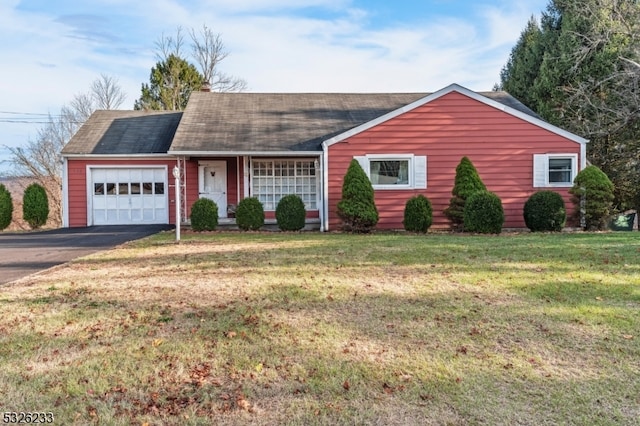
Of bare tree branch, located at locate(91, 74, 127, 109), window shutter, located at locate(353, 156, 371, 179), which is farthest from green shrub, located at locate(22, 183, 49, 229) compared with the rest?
bare tree branch, located at locate(91, 74, 127, 109)

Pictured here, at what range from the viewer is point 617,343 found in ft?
11.4

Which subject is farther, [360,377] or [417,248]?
[417,248]

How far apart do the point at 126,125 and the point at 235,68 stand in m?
17.3

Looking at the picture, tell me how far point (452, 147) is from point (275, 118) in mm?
6491

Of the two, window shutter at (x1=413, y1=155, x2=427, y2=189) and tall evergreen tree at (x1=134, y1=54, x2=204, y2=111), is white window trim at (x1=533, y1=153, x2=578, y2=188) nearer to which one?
window shutter at (x1=413, y1=155, x2=427, y2=189)

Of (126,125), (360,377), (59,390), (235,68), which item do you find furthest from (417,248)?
(235,68)

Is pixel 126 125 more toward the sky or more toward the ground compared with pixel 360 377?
more toward the sky

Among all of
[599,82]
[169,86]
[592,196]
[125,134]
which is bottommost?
[592,196]

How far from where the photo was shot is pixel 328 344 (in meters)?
3.49

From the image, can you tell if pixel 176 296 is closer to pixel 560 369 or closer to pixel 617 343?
pixel 560 369

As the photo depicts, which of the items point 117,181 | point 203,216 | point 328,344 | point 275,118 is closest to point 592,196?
point 275,118

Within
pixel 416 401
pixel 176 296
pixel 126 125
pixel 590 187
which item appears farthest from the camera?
pixel 126 125

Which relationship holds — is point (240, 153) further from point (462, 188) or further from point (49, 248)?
point (462, 188)

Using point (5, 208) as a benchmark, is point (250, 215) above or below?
below
